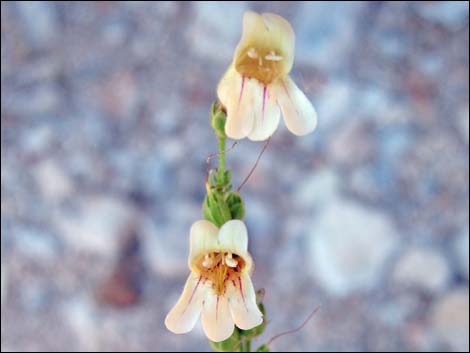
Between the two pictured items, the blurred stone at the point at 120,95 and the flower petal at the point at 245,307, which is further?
the blurred stone at the point at 120,95

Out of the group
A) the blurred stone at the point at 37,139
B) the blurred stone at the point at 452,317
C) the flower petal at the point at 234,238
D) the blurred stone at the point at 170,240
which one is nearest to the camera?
the flower petal at the point at 234,238

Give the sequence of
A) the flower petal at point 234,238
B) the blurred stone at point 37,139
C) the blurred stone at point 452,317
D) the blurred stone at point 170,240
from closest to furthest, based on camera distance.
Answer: the flower petal at point 234,238 < the blurred stone at point 452,317 < the blurred stone at point 170,240 < the blurred stone at point 37,139

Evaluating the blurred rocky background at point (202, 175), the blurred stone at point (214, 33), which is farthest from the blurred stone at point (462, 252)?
the blurred stone at point (214, 33)

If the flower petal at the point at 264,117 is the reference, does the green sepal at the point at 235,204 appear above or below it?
below

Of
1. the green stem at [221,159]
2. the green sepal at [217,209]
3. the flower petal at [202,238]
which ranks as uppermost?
the green stem at [221,159]

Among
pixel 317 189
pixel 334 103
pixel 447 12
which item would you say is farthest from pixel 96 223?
pixel 447 12

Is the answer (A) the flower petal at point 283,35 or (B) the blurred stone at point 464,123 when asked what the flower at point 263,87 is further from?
(B) the blurred stone at point 464,123

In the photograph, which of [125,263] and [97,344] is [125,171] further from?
[97,344]

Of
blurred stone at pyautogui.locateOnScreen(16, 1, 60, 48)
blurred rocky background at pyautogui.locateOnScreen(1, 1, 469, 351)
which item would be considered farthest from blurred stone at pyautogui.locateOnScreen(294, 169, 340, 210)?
blurred stone at pyautogui.locateOnScreen(16, 1, 60, 48)

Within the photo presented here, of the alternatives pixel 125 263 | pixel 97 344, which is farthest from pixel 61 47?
pixel 97 344
